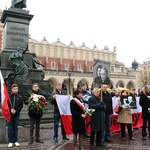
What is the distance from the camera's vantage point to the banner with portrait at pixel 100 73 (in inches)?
287

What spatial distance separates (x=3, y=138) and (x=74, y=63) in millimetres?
56386

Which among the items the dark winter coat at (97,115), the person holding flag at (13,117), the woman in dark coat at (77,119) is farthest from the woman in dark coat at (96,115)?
the person holding flag at (13,117)

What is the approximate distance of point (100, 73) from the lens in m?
7.41

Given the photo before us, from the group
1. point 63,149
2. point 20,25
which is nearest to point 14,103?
point 63,149

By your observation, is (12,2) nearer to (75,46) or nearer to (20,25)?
(20,25)

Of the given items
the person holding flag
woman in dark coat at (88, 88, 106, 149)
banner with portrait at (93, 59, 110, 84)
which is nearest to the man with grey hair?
banner with portrait at (93, 59, 110, 84)

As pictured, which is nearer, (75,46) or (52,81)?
(52,81)

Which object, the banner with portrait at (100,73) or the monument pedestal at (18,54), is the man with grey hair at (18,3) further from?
the banner with portrait at (100,73)

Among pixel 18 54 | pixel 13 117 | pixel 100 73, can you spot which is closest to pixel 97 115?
pixel 100 73

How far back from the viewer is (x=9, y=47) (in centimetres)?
1127

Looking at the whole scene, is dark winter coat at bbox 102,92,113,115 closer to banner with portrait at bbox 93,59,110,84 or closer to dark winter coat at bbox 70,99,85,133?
banner with portrait at bbox 93,59,110,84

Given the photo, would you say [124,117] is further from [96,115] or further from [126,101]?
[96,115]

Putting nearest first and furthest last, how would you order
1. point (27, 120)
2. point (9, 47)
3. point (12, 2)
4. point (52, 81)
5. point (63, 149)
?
point (63, 149) < point (27, 120) < point (9, 47) < point (12, 2) < point (52, 81)

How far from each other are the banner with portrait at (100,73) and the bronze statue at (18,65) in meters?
4.41
